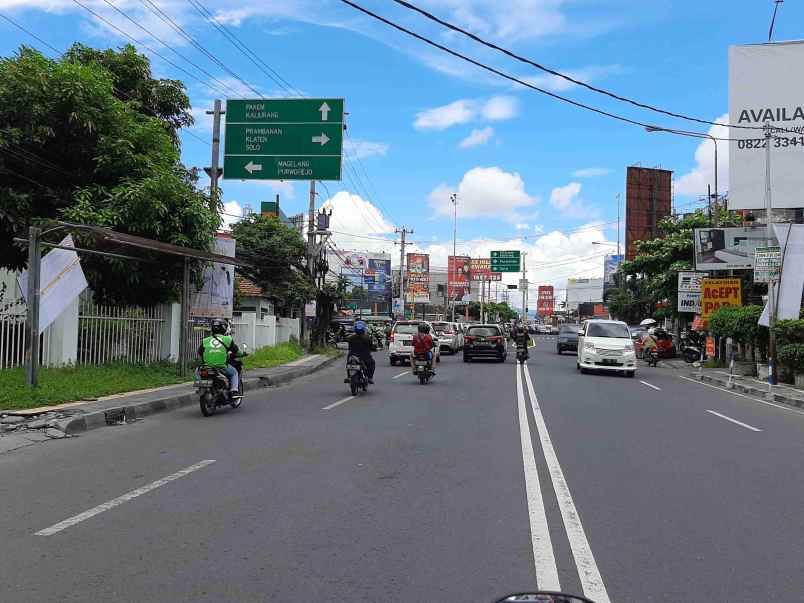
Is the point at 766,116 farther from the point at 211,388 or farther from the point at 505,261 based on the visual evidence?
the point at 505,261

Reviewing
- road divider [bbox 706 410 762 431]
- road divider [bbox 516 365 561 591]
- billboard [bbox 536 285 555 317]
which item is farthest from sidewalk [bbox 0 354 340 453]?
billboard [bbox 536 285 555 317]

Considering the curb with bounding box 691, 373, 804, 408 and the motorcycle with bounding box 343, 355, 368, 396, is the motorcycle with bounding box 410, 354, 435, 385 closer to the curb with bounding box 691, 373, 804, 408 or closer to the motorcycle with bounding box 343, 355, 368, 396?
the motorcycle with bounding box 343, 355, 368, 396

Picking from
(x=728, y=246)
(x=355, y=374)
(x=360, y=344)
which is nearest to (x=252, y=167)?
(x=360, y=344)

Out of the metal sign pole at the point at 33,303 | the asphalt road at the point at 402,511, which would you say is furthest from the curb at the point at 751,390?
the metal sign pole at the point at 33,303

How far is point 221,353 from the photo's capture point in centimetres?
1230

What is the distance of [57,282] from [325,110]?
28.5 feet

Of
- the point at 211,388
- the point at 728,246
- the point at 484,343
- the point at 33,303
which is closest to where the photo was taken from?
the point at 33,303

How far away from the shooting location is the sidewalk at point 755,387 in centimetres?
1647

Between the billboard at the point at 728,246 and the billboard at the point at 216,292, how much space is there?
19989 mm

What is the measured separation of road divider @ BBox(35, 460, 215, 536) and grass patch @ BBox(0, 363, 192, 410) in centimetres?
486

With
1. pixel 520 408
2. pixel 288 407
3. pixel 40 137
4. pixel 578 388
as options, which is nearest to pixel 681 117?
pixel 578 388

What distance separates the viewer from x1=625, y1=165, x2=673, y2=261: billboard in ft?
202

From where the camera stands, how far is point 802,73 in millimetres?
28609

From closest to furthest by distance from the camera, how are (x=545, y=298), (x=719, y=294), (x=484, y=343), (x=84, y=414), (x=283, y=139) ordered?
(x=84, y=414) < (x=283, y=139) < (x=719, y=294) < (x=484, y=343) < (x=545, y=298)
